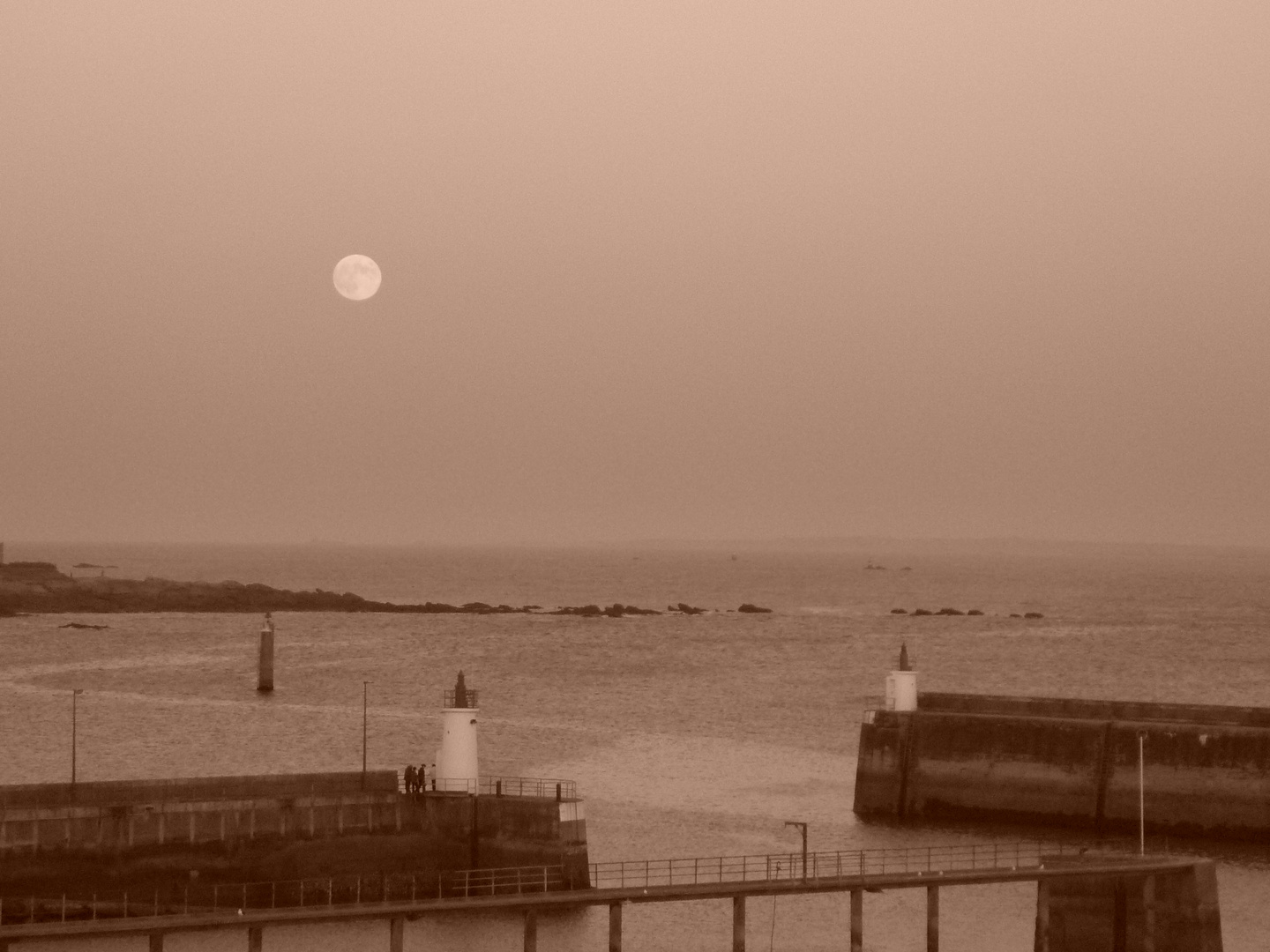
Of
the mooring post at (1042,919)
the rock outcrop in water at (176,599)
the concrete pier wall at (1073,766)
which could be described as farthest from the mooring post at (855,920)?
the rock outcrop in water at (176,599)

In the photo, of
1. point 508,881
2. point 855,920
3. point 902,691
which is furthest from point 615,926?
point 902,691

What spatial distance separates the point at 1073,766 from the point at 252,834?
69.6ft

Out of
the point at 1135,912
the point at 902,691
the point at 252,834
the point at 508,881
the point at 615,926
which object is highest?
the point at 902,691

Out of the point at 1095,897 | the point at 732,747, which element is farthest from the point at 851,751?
the point at 1095,897

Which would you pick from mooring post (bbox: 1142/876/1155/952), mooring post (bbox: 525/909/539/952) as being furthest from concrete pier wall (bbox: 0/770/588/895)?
mooring post (bbox: 1142/876/1155/952)

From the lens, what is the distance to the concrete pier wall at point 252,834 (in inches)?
1364

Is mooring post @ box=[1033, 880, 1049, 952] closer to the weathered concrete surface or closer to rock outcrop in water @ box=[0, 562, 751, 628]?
the weathered concrete surface

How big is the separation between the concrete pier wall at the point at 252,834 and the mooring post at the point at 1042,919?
917 centimetres

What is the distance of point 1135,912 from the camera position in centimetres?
3023

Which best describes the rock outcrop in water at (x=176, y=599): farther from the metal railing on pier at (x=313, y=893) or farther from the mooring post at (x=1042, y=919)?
the mooring post at (x=1042, y=919)

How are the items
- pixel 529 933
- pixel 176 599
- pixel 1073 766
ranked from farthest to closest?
pixel 176 599 → pixel 1073 766 → pixel 529 933

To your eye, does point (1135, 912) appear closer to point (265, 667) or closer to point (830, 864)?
point (830, 864)

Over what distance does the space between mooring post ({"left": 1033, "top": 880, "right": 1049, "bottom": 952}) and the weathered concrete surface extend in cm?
2

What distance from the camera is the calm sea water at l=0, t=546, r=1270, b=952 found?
38594 mm
